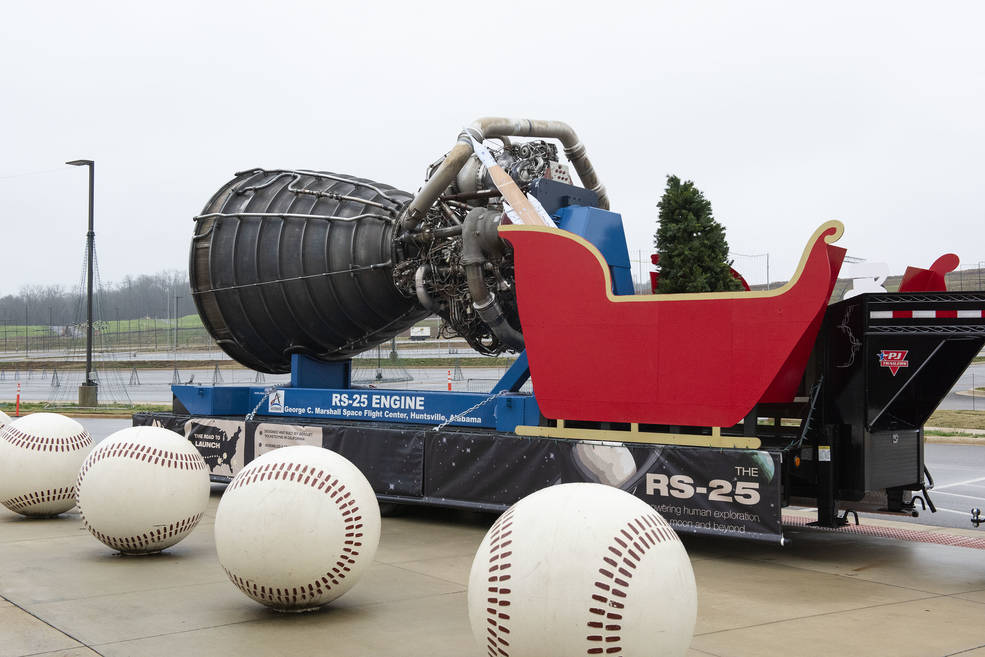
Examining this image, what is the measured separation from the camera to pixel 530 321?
10305 millimetres

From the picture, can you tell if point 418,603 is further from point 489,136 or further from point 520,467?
point 489,136

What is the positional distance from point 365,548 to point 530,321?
4089mm

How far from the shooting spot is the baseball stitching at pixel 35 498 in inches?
429

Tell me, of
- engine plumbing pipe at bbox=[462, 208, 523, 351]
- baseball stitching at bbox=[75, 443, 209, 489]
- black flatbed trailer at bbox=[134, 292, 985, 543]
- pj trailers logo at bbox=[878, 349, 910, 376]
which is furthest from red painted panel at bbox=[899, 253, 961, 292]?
baseball stitching at bbox=[75, 443, 209, 489]

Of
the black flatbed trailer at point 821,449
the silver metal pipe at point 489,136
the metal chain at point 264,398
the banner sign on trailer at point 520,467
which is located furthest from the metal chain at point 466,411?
the metal chain at point 264,398

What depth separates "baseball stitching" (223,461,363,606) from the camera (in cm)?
661

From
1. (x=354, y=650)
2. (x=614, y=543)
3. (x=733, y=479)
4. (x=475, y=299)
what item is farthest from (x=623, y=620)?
(x=475, y=299)

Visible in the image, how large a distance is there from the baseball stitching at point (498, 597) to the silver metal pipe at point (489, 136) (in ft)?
23.0

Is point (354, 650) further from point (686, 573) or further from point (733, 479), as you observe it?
point (733, 479)

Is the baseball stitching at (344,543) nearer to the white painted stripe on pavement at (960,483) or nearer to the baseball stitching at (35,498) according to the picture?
the baseball stitching at (35,498)

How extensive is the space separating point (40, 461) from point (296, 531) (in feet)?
18.7

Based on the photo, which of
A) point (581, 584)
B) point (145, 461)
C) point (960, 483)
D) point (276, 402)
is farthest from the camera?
point (960, 483)

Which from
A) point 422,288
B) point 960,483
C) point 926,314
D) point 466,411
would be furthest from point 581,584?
point 960,483

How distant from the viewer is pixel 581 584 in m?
4.47
